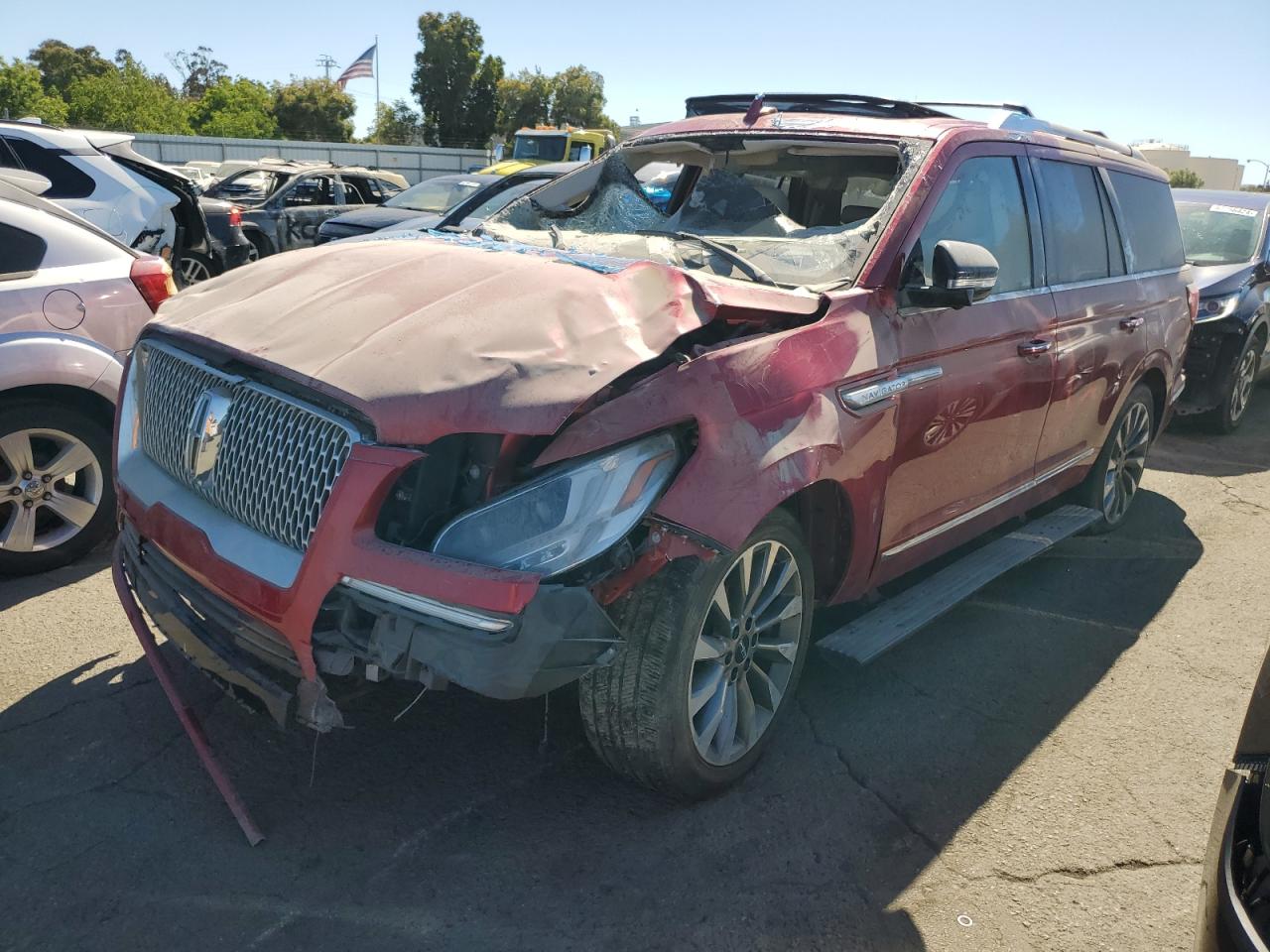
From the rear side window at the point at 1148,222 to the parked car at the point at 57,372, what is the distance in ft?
15.9

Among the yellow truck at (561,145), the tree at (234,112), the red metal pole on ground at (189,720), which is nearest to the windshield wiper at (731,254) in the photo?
the red metal pole on ground at (189,720)

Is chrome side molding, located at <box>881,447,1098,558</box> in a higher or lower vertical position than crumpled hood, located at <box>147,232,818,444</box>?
lower

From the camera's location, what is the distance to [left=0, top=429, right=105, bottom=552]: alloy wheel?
4262 millimetres

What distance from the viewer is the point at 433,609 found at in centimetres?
230

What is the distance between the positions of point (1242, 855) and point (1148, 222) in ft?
14.5

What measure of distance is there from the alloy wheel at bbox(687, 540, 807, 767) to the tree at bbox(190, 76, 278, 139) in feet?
177

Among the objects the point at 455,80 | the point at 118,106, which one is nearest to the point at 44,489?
the point at 118,106

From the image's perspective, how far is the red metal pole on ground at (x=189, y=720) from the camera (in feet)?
8.89

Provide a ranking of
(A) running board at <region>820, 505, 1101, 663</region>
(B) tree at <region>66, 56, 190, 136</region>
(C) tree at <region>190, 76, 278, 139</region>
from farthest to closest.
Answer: (C) tree at <region>190, 76, 278, 139</region> < (B) tree at <region>66, 56, 190, 136</region> < (A) running board at <region>820, 505, 1101, 663</region>

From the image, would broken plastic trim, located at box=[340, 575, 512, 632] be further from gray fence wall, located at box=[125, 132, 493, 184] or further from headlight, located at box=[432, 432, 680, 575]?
gray fence wall, located at box=[125, 132, 493, 184]

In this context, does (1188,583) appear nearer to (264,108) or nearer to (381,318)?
(381,318)

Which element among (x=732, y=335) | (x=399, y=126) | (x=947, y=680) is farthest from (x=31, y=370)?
(x=399, y=126)

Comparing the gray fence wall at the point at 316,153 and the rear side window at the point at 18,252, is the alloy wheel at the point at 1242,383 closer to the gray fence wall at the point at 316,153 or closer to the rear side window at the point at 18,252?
the rear side window at the point at 18,252

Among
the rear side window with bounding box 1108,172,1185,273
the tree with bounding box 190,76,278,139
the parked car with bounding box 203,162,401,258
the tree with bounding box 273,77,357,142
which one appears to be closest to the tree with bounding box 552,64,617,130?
the tree with bounding box 273,77,357,142
